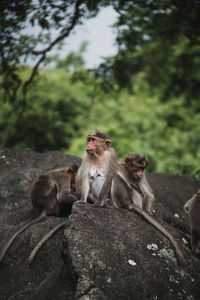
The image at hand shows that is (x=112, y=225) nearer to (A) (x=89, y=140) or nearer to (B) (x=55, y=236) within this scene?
(B) (x=55, y=236)

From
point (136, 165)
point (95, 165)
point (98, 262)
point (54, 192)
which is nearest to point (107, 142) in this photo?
point (95, 165)

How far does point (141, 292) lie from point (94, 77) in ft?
15.7

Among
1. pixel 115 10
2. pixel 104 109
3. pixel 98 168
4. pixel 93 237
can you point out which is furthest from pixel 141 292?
pixel 104 109

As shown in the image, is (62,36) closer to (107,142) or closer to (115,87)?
(107,142)

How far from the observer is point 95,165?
488 centimetres

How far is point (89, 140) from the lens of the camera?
4793 mm

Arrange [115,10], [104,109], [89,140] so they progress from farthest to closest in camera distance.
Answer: [104,109] < [115,10] < [89,140]

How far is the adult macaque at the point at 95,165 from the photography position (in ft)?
15.5

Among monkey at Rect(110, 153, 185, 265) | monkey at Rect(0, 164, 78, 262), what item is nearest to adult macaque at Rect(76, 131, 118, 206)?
monkey at Rect(110, 153, 185, 265)

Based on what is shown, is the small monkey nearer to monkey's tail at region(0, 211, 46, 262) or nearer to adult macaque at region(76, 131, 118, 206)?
adult macaque at region(76, 131, 118, 206)

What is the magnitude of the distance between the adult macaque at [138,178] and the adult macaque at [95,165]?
251mm

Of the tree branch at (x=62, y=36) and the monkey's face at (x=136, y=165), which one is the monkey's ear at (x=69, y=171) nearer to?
the monkey's face at (x=136, y=165)

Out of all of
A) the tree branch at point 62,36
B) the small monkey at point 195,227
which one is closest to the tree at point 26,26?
the tree branch at point 62,36

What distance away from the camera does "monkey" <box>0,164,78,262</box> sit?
196 inches
